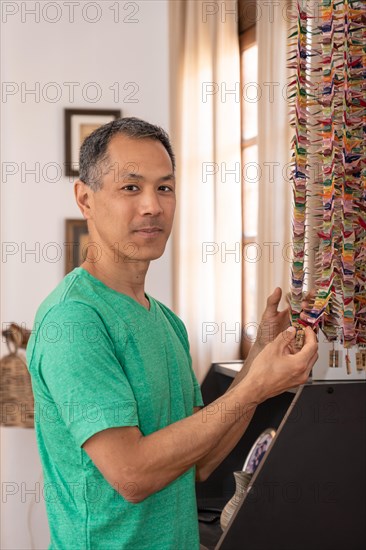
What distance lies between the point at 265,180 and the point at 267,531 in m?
1.30

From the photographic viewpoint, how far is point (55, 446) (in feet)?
4.17

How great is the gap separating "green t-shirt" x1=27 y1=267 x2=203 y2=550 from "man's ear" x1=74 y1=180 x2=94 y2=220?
12 cm

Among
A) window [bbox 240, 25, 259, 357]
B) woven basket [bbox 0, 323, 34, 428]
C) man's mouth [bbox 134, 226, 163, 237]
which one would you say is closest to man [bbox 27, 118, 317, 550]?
man's mouth [bbox 134, 226, 163, 237]

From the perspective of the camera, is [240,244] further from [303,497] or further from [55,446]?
[55,446]

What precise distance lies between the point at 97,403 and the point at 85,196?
393 mm

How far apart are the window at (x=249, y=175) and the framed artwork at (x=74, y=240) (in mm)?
902

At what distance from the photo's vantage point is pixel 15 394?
338 cm

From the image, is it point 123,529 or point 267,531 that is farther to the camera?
point 267,531

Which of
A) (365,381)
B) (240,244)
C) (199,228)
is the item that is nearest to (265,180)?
(240,244)

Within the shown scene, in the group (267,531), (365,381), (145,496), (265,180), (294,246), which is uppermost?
(265,180)

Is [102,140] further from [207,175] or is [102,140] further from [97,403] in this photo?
[207,175]

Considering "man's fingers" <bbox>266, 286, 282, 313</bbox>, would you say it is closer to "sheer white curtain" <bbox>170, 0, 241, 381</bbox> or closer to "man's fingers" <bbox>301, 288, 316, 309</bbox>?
"man's fingers" <bbox>301, 288, 316, 309</bbox>

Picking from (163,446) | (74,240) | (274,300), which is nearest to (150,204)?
(274,300)

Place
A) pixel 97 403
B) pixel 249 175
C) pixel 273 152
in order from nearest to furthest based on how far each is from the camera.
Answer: pixel 97 403
pixel 273 152
pixel 249 175
